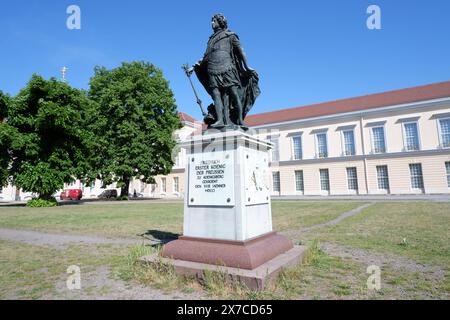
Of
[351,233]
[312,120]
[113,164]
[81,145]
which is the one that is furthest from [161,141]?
[351,233]

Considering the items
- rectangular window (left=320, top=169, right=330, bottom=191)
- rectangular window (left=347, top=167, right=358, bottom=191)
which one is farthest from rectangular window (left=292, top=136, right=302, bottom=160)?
rectangular window (left=347, top=167, right=358, bottom=191)

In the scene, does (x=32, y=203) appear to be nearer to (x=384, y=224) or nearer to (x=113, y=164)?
(x=113, y=164)

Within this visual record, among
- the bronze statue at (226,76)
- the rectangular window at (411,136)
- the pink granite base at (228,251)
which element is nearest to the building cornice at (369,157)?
the rectangular window at (411,136)

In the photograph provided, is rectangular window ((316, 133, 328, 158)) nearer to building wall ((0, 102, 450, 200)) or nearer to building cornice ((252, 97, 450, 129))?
building wall ((0, 102, 450, 200))

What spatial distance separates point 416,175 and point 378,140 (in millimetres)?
5626

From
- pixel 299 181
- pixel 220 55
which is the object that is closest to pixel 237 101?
pixel 220 55

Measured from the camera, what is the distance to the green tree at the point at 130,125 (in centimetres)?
2802

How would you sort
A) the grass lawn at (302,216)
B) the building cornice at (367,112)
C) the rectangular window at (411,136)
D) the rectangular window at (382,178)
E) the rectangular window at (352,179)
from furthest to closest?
the rectangular window at (352,179) → the rectangular window at (382,178) → the rectangular window at (411,136) → the building cornice at (367,112) → the grass lawn at (302,216)

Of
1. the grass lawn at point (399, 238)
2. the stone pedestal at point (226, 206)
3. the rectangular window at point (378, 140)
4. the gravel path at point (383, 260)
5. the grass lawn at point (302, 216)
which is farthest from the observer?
the rectangular window at point (378, 140)

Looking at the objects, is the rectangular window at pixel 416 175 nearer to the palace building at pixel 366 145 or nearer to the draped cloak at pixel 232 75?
the palace building at pixel 366 145

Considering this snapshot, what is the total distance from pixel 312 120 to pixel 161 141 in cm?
2068

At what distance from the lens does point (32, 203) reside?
22766 millimetres

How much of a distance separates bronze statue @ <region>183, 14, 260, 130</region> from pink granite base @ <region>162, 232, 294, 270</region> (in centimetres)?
209
